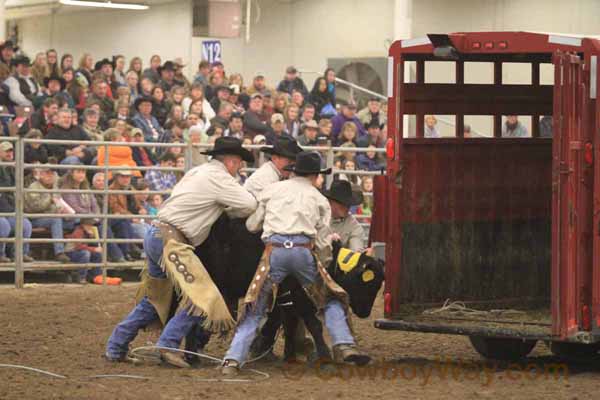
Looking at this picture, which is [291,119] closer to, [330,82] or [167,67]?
[167,67]

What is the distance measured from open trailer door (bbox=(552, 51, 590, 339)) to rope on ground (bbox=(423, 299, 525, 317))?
4.06 ft

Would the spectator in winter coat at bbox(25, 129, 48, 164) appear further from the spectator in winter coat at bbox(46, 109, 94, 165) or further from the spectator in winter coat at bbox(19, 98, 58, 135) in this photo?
the spectator in winter coat at bbox(19, 98, 58, 135)

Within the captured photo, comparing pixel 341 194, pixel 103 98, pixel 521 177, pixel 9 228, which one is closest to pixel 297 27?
pixel 103 98

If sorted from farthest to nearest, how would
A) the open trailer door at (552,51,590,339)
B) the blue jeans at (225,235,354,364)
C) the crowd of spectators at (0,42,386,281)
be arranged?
1. the crowd of spectators at (0,42,386,281)
2. the blue jeans at (225,235,354,364)
3. the open trailer door at (552,51,590,339)

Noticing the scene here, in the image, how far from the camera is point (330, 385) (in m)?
8.41

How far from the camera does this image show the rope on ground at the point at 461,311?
9.87 metres

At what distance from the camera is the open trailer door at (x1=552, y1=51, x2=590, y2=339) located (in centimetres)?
859

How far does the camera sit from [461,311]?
9.96m

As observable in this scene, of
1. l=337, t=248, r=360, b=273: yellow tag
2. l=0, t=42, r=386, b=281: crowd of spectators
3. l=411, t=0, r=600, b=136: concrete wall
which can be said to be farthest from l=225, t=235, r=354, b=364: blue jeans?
l=411, t=0, r=600, b=136: concrete wall

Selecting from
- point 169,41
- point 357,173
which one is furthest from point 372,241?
point 169,41

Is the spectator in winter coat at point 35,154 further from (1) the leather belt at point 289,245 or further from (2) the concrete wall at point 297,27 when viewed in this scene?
(2) the concrete wall at point 297,27

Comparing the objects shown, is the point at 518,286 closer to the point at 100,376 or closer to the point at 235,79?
the point at 100,376

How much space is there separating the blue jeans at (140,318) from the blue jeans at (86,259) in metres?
6.07

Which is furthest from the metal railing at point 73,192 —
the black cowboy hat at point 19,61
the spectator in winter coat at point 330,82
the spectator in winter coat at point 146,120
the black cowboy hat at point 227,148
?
the spectator in winter coat at point 330,82
